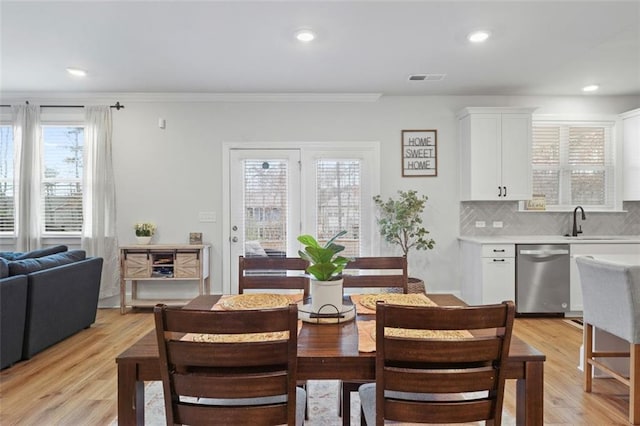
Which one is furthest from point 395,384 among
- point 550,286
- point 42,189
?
point 42,189

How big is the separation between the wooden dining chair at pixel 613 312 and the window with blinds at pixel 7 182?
6.00m

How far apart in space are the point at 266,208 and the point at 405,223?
5.56ft

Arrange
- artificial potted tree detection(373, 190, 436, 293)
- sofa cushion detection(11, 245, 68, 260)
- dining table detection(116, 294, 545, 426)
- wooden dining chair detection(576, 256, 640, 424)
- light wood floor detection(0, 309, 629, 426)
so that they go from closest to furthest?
dining table detection(116, 294, 545, 426) < wooden dining chair detection(576, 256, 640, 424) < light wood floor detection(0, 309, 629, 426) < sofa cushion detection(11, 245, 68, 260) < artificial potted tree detection(373, 190, 436, 293)

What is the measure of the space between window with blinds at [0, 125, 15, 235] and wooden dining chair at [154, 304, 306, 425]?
4863mm

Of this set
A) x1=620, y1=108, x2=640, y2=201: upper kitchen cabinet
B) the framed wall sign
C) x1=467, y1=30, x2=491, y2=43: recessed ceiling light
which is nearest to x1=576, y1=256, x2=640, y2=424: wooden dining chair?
x1=467, y1=30, x2=491, y2=43: recessed ceiling light

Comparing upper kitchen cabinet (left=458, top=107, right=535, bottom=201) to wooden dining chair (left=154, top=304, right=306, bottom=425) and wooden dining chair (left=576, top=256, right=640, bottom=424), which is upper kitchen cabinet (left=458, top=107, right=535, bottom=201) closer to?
wooden dining chair (left=576, top=256, right=640, bottom=424)

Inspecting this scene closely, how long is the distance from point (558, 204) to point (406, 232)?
206cm

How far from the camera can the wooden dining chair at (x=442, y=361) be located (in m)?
1.18

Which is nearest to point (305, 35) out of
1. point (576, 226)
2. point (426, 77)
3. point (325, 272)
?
point (426, 77)

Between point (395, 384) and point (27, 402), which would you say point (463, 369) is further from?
point (27, 402)

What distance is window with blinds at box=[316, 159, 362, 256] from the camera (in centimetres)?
484

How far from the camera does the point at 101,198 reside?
473cm

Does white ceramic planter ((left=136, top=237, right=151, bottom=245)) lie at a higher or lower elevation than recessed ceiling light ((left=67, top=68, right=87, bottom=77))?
lower

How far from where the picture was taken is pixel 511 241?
431cm
